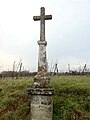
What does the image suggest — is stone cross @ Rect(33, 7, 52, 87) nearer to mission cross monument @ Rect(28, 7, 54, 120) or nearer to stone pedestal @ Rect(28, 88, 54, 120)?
mission cross monument @ Rect(28, 7, 54, 120)

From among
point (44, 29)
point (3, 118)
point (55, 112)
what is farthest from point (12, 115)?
point (44, 29)

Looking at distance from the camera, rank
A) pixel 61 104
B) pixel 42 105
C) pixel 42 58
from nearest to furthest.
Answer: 1. pixel 42 105
2. pixel 42 58
3. pixel 61 104

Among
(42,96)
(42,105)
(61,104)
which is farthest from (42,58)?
(61,104)

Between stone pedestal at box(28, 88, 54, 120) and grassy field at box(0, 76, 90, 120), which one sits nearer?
stone pedestal at box(28, 88, 54, 120)

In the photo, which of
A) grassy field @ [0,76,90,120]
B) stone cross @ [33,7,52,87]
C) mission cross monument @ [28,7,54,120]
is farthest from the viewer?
grassy field @ [0,76,90,120]

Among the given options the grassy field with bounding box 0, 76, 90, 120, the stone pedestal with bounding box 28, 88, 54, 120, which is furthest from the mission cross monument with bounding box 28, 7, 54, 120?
the grassy field with bounding box 0, 76, 90, 120

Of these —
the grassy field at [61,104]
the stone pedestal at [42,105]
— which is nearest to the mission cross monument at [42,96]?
the stone pedestal at [42,105]

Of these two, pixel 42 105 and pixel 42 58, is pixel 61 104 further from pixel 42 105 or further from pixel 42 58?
pixel 42 58

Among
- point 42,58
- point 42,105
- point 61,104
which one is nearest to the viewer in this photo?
point 42,105

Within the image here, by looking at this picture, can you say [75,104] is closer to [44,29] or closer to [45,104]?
[45,104]

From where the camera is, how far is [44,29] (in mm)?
9719

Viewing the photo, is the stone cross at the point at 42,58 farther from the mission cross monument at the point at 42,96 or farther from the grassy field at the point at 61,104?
the grassy field at the point at 61,104

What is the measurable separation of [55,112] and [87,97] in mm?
2013

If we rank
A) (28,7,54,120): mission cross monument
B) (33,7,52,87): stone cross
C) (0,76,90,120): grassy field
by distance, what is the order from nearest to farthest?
(28,7,54,120): mission cross monument, (33,7,52,87): stone cross, (0,76,90,120): grassy field
